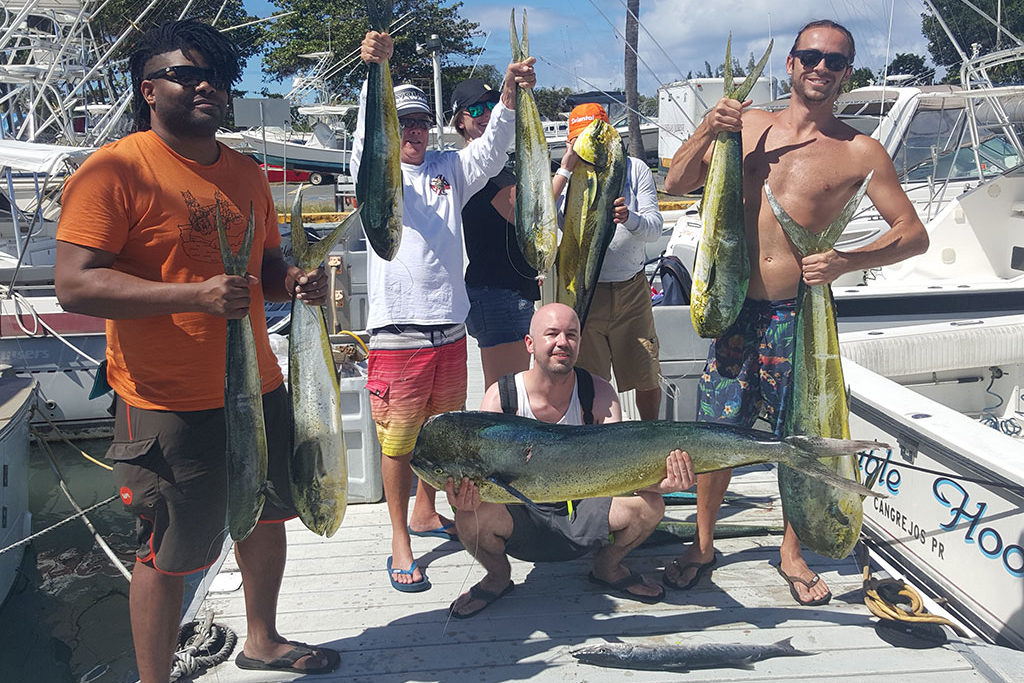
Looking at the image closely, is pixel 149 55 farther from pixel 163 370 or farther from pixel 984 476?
pixel 984 476

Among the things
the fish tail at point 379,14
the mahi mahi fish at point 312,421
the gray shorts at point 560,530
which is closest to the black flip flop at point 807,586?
the gray shorts at point 560,530

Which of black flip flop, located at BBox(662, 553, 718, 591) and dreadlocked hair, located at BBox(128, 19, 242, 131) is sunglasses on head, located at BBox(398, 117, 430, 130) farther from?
black flip flop, located at BBox(662, 553, 718, 591)

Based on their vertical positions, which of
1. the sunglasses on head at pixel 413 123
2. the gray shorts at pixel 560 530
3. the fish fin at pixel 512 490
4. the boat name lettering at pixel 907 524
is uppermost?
the sunglasses on head at pixel 413 123

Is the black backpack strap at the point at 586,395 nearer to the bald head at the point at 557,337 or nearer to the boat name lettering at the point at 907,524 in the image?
the bald head at the point at 557,337

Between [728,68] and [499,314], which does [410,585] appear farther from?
[728,68]

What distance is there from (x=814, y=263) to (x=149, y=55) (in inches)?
69.4

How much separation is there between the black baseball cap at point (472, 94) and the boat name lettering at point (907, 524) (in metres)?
2.18

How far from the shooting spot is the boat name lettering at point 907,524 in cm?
287

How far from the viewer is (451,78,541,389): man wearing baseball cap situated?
3279mm

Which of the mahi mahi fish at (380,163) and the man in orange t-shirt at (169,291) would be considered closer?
the man in orange t-shirt at (169,291)

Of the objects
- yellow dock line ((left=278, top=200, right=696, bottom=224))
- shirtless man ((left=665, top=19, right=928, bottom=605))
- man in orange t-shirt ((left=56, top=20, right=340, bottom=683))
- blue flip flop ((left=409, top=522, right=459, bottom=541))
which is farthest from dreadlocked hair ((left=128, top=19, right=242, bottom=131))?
yellow dock line ((left=278, top=200, right=696, bottom=224))

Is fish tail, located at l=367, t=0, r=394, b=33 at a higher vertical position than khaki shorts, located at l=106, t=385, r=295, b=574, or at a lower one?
higher

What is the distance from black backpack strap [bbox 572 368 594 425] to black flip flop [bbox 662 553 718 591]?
0.76m

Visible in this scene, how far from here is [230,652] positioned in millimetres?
2650
